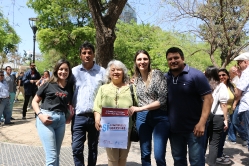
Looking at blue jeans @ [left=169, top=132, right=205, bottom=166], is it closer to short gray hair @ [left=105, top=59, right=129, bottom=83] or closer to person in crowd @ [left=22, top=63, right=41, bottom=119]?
short gray hair @ [left=105, top=59, right=129, bottom=83]

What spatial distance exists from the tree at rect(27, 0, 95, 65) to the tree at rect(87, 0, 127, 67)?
59.8 feet

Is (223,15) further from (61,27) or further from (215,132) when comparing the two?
(61,27)

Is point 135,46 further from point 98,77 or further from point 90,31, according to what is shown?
point 98,77

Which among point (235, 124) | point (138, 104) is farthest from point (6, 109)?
point (235, 124)

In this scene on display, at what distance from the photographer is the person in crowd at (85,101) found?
3.70 meters

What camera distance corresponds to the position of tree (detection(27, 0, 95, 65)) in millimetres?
23875

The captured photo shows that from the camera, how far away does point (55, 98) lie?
352 centimetres

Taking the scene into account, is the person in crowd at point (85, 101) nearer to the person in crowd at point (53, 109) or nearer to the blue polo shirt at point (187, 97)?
the person in crowd at point (53, 109)

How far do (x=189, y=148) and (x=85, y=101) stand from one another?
155 cm

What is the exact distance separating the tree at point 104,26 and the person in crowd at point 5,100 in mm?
4144

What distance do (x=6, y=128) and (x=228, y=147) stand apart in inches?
262

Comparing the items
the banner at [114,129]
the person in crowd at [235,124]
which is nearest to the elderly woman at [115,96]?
the banner at [114,129]

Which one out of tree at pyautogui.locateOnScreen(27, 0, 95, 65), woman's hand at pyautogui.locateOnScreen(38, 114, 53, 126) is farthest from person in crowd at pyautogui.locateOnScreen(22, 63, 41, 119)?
tree at pyautogui.locateOnScreen(27, 0, 95, 65)

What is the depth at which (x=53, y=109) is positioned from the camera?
3.51 metres
